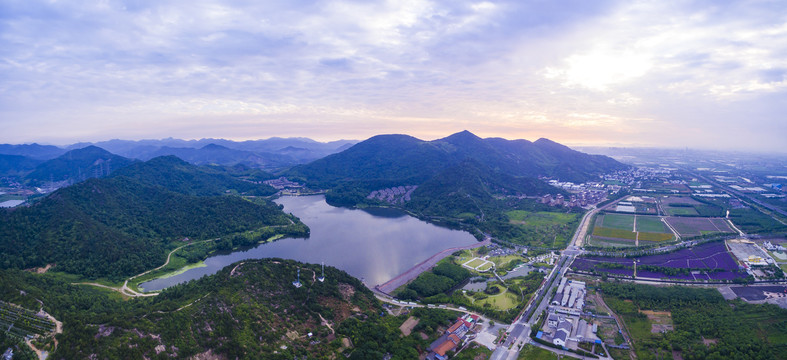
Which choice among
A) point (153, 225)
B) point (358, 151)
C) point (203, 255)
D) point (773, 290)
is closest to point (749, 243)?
point (773, 290)

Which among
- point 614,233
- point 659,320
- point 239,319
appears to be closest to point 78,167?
point 239,319

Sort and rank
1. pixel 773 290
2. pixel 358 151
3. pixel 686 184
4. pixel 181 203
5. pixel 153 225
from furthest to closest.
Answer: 1. pixel 358 151
2. pixel 686 184
3. pixel 181 203
4. pixel 153 225
5. pixel 773 290

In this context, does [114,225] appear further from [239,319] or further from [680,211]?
[680,211]

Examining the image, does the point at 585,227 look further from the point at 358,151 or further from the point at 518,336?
the point at 358,151

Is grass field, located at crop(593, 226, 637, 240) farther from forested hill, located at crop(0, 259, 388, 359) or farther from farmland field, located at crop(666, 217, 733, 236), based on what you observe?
forested hill, located at crop(0, 259, 388, 359)

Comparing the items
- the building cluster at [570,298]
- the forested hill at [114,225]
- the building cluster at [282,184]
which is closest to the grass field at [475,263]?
the building cluster at [570,298]

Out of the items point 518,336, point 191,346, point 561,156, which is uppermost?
point 561,156

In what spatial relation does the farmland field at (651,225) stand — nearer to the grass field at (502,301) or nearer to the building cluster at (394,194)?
the grass field at (502,301)

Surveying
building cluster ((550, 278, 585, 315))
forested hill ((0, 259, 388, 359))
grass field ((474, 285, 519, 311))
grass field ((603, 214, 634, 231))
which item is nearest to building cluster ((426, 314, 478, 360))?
forested hill ((0, 259, 388, 359))
